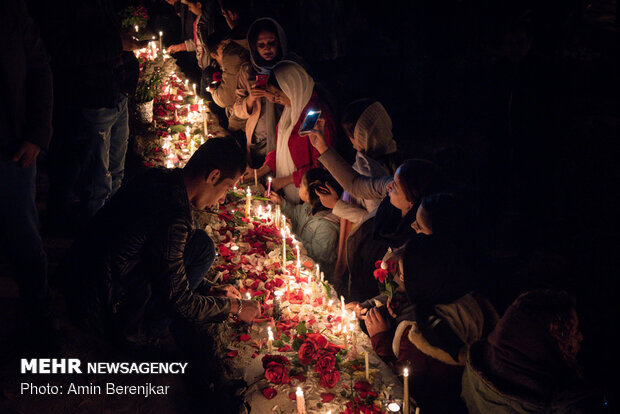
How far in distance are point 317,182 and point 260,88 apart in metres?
1.73

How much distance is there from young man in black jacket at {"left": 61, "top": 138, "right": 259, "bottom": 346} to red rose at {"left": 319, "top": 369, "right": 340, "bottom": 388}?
834 millimetres

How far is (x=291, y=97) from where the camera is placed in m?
5.70

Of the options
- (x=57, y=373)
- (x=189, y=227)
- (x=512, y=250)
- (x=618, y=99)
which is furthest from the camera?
(x=618, y=99)

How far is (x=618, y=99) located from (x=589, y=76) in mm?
867

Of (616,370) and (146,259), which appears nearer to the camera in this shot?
(146,259)

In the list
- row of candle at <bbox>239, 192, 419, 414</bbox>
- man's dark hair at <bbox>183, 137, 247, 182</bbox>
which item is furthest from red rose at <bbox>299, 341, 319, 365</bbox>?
man's dark hair at <bbox>183, 137, 247, 182</bbox>

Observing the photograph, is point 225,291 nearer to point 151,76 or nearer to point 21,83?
point 21,83

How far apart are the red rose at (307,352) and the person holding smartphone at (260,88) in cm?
378

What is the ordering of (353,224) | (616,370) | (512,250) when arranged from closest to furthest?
(616,370) < (353,224) < (512,250)

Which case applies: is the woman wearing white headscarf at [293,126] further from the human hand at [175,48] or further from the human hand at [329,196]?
the human hand at [175,48]

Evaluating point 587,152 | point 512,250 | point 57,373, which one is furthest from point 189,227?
point 587,152

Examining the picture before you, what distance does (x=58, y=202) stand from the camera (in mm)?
4188

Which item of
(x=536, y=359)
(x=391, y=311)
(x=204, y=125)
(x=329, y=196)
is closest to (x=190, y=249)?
(x=391, y=311)

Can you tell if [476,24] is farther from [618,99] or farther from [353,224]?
[353,224]
